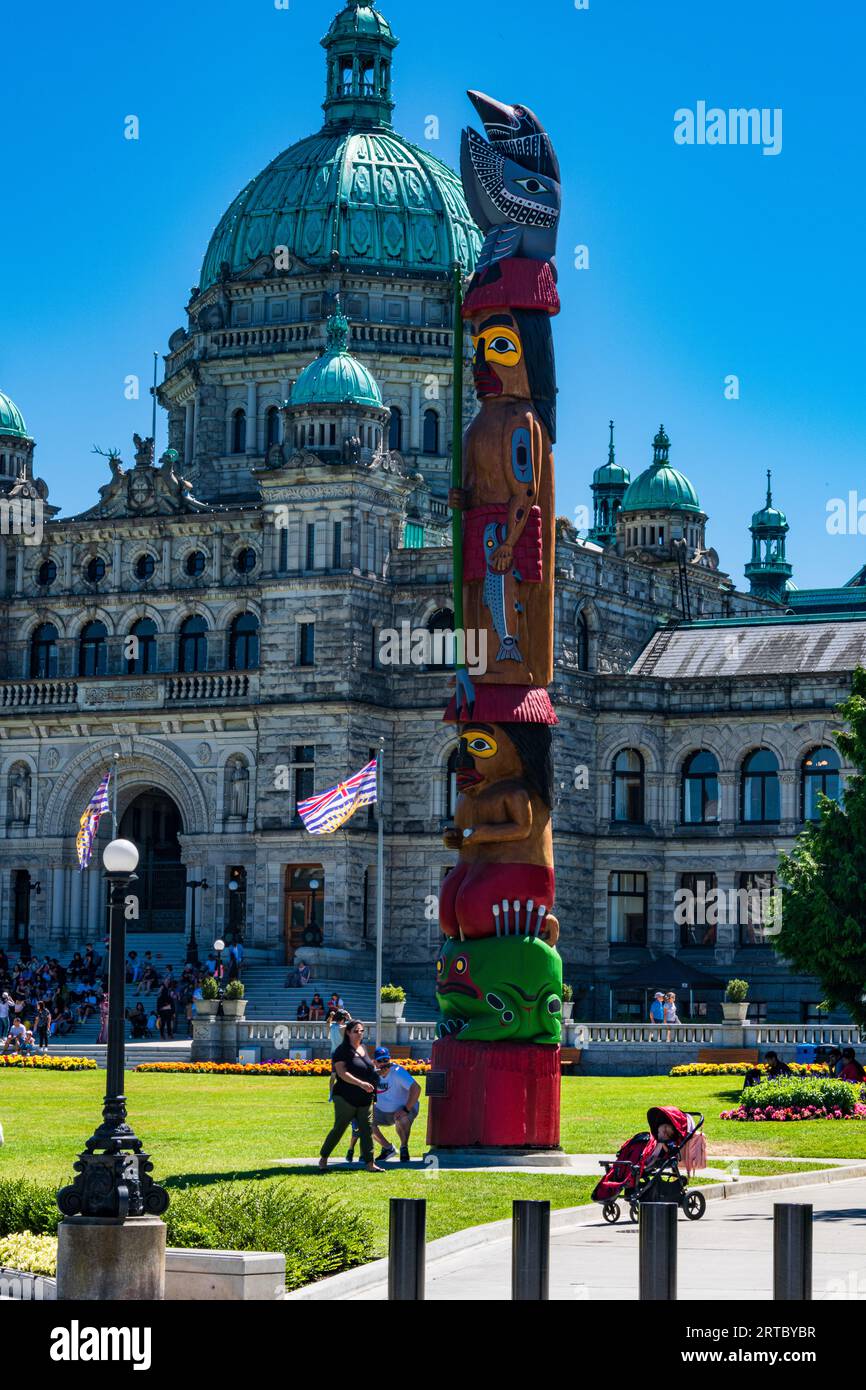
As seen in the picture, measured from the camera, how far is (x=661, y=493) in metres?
102

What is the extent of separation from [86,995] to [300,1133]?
32.8m

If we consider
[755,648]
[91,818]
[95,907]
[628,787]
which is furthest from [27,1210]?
[755,648]

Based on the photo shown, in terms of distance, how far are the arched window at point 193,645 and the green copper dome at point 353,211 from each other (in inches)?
657

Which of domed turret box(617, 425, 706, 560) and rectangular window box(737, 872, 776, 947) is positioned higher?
domed turret box(617, 425, 706, 560)

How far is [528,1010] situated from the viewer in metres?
37.2

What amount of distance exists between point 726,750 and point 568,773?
17.6 feet

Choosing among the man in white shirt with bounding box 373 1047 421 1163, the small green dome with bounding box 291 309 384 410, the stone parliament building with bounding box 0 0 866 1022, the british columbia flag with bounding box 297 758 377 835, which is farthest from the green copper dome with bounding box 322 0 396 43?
the man in white shirt with bounding box 373 1047 421 1163

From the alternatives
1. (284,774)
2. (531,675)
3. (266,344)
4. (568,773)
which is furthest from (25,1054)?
(266,344)

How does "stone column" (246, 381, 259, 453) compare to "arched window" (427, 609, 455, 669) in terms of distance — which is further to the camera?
"stone column" (246, 381, 259, 453)

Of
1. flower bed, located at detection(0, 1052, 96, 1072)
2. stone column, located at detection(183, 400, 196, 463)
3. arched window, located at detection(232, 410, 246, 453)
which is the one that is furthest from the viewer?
stone column, located at detection(183, 400, 196, 463)

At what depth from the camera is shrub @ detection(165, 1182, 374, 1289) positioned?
25.4 m

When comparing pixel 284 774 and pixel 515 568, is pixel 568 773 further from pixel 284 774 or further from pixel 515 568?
pixel 515 568

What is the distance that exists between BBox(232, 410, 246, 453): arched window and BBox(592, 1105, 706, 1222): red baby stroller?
6797 centimetres

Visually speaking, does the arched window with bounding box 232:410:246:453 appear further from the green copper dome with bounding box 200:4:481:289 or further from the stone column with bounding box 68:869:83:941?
the stone column with bounding box 68:869:83:941
